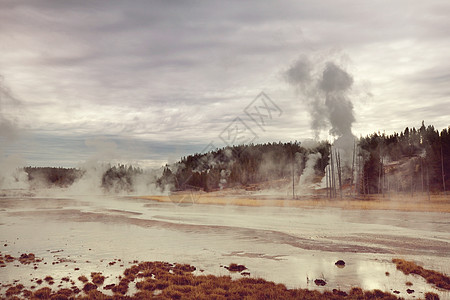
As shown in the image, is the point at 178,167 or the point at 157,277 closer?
the point at 157,277

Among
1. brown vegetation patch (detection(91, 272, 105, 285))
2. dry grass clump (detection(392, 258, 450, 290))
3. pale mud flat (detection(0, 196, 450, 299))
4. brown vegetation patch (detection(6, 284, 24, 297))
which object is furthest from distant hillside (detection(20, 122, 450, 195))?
brown vegetation patch (detection(6, 284, 24, 297))

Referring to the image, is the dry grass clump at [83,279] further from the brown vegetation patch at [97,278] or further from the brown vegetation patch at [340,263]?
the brown vegetation patch at [340,263]

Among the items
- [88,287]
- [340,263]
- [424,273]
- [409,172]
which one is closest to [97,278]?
[88,287]

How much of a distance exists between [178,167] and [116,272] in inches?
7104

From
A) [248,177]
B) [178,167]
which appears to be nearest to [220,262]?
[248,177]

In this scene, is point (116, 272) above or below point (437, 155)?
below

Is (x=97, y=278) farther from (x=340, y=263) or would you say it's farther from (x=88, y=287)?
(x=340, y=263)

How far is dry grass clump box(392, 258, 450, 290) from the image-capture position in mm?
15988

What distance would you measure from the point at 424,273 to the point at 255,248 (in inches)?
441

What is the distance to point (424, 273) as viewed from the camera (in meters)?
17.6

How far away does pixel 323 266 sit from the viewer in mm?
19625

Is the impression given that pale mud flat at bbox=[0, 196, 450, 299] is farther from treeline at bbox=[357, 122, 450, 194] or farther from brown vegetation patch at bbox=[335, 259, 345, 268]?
treeline at bbox=[357, 122, 450, 194]

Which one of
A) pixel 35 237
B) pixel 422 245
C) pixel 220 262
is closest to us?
pixel 220 262

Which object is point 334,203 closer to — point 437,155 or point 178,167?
point 437,155
